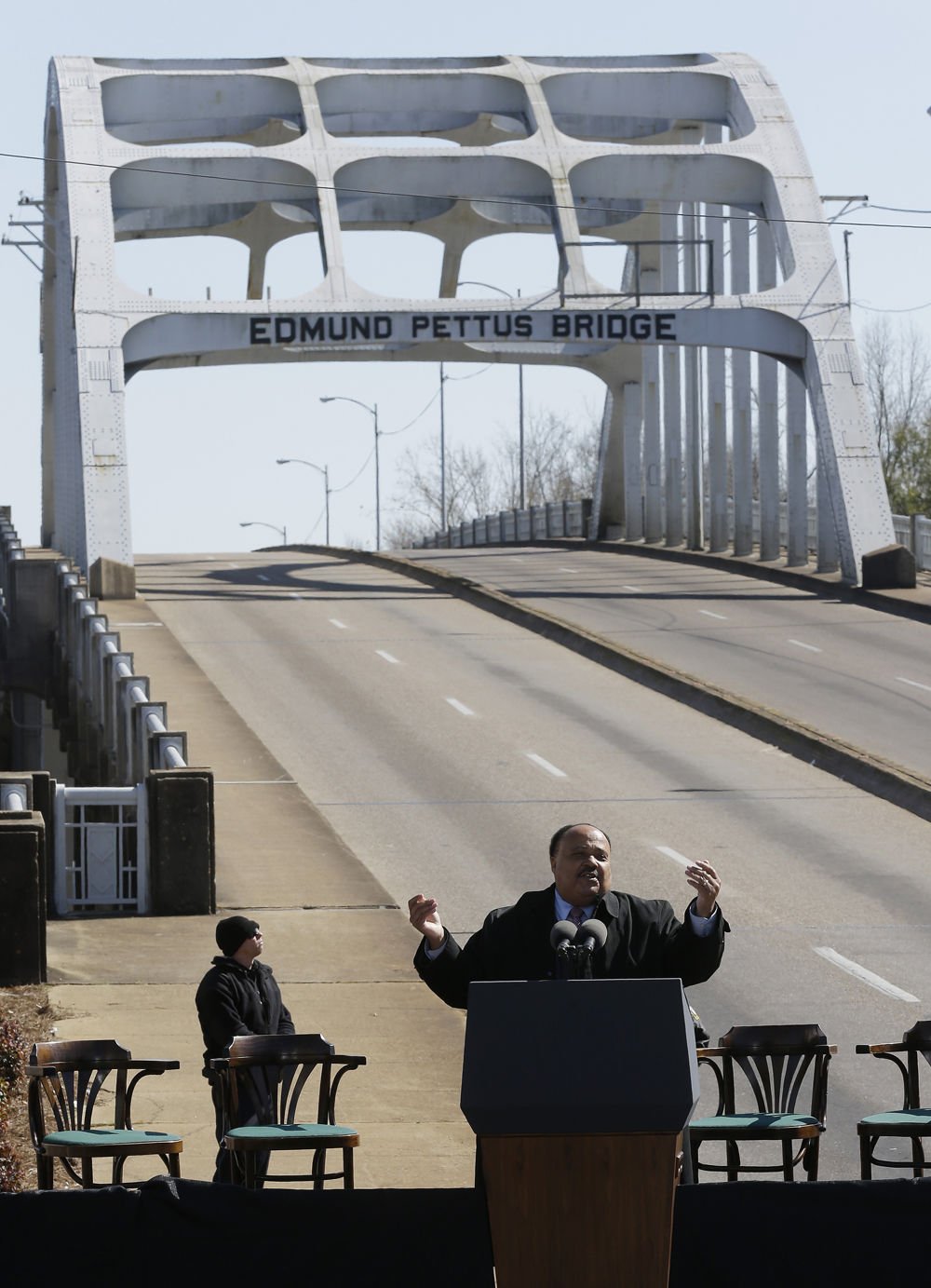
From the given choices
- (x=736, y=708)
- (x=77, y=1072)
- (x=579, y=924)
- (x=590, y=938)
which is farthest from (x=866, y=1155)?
(x=736, y=708)

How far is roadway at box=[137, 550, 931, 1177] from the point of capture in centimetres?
1530

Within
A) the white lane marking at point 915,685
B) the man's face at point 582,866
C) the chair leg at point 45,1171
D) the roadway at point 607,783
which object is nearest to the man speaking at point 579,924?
the man's face at point 582,866

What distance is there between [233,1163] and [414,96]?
50931mm

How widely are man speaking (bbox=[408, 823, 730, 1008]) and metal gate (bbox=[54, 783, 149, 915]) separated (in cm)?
1118

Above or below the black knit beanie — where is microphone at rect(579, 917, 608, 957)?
above

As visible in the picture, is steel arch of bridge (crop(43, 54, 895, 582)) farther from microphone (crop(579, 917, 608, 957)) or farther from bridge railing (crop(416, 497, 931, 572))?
microphone (crop(579, 917, 608, 957))

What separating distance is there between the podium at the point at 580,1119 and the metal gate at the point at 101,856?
1273 cm

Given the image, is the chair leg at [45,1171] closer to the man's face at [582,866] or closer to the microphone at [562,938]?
the man's face at [582,866]

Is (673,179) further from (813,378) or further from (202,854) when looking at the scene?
(202,854)

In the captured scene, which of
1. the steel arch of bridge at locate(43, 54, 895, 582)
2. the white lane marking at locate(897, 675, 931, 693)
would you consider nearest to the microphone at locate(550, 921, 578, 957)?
the white lane marking at locate(897, 675, 931, 693)

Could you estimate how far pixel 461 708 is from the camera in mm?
29453

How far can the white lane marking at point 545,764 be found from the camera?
24.4 m

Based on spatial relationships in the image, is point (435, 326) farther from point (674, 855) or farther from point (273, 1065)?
point (273, 1065)

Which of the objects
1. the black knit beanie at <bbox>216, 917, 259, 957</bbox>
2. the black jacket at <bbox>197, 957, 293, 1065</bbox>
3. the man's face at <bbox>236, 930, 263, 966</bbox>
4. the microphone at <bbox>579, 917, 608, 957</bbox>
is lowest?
the black jacket at <bbox>197, 957, 293, 1065</bbox>
